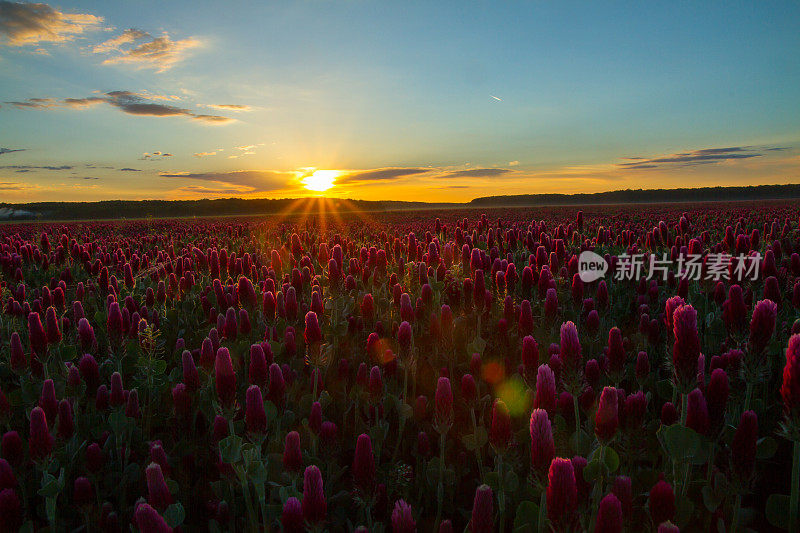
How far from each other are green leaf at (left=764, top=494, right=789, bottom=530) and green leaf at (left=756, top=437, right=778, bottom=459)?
1.21 feet

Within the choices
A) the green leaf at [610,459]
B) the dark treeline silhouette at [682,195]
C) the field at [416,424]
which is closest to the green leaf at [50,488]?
the field at [416,424]

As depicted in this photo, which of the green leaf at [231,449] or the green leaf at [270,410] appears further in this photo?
the green leaf at [270,410]

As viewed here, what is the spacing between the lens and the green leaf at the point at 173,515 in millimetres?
2049

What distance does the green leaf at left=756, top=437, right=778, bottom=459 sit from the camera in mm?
2492

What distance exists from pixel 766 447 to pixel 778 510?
0.45m

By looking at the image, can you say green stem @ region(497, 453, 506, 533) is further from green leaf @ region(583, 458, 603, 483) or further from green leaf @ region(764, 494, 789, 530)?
green leaf @ region(764, 494, 789, 530)

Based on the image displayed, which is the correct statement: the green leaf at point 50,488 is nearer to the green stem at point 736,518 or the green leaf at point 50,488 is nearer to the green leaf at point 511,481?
the green leaf at point 511,481

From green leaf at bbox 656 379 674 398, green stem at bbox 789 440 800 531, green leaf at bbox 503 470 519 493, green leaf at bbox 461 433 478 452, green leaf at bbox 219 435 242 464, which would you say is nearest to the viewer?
green stem at bbox 789 440 800 531

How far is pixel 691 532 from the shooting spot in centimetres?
236

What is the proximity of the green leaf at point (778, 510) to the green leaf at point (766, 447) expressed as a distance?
37 centimetres

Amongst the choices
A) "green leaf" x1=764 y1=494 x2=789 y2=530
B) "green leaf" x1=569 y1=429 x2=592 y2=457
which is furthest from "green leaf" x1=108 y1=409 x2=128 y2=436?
"green leaf" x1=764 y1=494 x2=789 y2=530

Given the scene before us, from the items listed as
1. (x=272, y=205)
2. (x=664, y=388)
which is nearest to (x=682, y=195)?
(x=272, y=205)

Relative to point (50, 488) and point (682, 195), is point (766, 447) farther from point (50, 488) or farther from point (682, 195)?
point (682, 195)

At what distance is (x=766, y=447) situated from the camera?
2.53 metres
